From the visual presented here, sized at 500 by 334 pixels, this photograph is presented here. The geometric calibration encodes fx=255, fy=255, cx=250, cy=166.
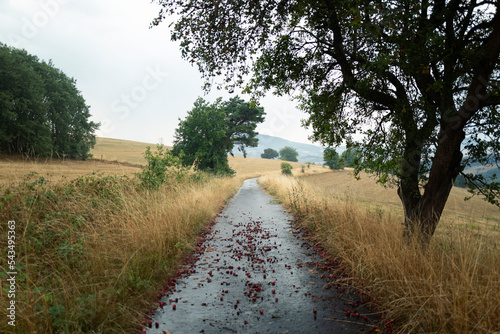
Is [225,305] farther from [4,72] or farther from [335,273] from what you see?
[4,72]

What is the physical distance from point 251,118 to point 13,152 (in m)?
29.9

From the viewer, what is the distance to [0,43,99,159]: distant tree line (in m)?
29.4

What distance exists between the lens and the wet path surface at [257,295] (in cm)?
347

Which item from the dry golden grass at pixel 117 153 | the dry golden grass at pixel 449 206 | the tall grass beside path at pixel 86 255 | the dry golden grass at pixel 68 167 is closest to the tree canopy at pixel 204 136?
the dry golden grass at pixel 68 167

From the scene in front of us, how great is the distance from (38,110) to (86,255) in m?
37.7

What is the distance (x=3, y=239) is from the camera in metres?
4.93

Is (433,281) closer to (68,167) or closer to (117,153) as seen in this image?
(68,167)

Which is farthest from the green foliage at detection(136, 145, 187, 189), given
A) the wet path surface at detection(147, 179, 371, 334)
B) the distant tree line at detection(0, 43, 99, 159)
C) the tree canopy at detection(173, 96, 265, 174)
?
the distant tree line at detection(0, 43, 99, 159)

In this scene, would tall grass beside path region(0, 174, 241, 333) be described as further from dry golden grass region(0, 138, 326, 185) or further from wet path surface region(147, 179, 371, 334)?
dry golden grass region(0, 138, 326, 185)

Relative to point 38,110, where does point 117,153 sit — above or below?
below

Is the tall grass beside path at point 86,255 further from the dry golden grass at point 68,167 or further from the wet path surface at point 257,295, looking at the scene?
the dry golden grass at point 68,167

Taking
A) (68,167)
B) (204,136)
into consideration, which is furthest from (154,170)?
(204,136)

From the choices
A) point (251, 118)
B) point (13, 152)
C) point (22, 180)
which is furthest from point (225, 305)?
point (13, 152)

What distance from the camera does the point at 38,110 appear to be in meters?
32.3
